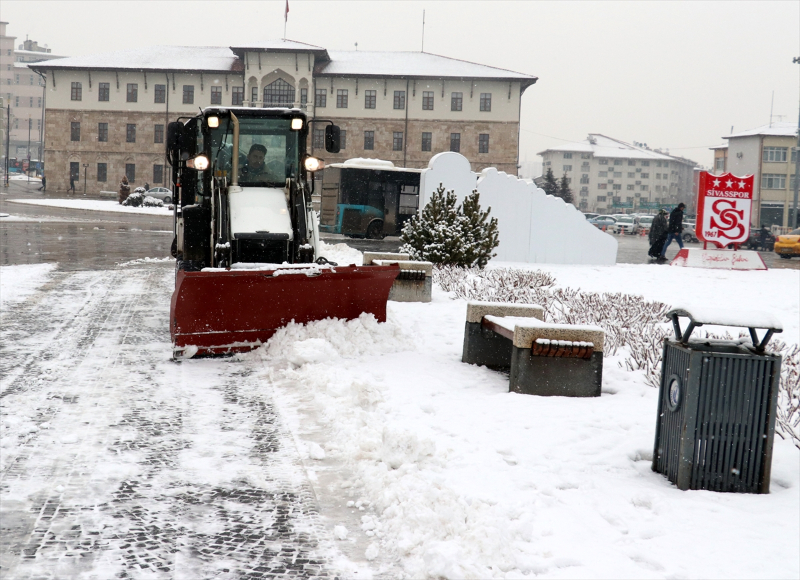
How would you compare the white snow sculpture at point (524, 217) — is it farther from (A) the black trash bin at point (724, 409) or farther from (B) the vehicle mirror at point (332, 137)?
(A) the black trash bin at point (724, 409)

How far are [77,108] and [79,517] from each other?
69.7 meters

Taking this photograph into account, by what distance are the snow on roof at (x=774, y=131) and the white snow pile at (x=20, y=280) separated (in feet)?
274

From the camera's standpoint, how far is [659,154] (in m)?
142

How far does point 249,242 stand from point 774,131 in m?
89.2

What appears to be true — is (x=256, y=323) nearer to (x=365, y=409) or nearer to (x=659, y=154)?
(x=365, y=409)

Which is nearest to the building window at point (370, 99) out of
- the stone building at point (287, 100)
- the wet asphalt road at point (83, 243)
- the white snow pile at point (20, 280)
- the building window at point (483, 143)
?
the stone building at point (287, 100)

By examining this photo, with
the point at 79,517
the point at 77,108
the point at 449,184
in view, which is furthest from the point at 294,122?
the point at 77,108

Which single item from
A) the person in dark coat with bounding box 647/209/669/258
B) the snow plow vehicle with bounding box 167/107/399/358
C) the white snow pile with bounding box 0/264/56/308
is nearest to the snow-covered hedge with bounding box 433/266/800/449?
the snow plow vehicle with bounding box 167/107/399/358

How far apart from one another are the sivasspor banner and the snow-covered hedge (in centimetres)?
785

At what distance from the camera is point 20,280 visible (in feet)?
46.0

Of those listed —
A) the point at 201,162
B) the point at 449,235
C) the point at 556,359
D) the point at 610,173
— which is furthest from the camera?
the point at 610,173

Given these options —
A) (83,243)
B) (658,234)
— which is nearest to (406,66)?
(658,234)

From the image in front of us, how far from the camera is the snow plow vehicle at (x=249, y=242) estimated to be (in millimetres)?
7852

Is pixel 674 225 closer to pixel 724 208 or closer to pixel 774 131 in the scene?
pixel 724 208
